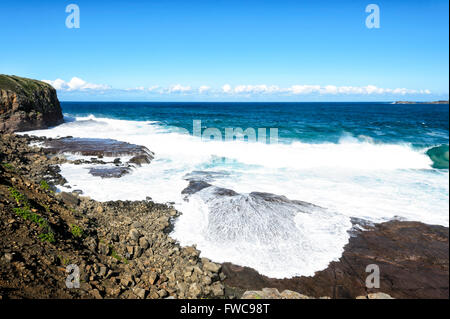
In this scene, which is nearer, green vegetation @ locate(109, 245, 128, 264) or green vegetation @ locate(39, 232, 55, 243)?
green vegetation @ locate(39, 232, 55, 243)

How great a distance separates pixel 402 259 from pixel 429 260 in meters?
0.54

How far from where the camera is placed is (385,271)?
5.62m

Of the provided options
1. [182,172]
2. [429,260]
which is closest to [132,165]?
[182,172]

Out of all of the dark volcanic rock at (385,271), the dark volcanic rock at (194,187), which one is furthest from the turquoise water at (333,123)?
the dark volcanic rock at (194,187)

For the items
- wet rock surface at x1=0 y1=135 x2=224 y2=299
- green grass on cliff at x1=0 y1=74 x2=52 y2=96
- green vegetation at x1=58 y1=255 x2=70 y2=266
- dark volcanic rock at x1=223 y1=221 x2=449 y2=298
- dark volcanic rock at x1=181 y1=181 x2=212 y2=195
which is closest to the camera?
wet rock surface at x1=0 y1=135 x2=224 y2=299

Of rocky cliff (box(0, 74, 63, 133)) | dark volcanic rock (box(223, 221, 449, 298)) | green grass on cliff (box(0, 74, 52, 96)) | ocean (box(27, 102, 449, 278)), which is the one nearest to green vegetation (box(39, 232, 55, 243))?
ocean (box(27, 102, 449, 278))

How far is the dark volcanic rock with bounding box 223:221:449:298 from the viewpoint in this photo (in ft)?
16.8

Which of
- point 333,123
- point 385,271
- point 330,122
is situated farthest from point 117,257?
point 330,122

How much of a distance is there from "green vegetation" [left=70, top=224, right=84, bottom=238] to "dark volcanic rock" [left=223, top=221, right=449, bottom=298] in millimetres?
3498

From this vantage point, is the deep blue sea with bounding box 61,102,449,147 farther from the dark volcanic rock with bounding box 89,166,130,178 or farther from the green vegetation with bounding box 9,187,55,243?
the green vegetation with bounding box 9,187,55,243

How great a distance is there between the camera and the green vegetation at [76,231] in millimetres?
5699

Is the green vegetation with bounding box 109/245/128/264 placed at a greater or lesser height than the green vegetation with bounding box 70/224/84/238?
lesser

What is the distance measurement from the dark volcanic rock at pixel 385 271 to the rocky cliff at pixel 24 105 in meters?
24.2
